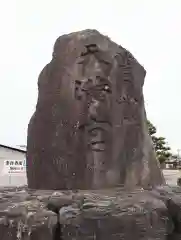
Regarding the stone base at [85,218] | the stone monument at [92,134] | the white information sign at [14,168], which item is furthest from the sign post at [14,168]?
the stone base at [85,218]

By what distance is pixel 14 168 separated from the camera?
934 inches

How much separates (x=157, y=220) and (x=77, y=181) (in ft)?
4.62

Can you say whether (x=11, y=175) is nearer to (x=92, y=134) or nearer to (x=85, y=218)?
(x=92, y=134)

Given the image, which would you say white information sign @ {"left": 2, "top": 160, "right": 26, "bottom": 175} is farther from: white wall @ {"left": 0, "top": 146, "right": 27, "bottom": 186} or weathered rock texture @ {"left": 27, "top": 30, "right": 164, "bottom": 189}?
weathered rock texture @ {"left": 27, "top": 30, "right": 164, "bottom": 189}

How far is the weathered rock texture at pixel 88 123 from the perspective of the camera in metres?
5.98

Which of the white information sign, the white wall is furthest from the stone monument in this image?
the white information sign

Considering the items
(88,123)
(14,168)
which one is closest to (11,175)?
(14,168)

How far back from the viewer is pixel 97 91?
6090 millimetres

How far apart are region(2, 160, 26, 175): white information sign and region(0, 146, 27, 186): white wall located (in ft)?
0.99

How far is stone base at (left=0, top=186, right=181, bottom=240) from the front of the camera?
179 inches

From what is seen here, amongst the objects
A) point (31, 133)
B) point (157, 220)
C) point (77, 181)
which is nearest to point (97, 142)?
point (77, 181)

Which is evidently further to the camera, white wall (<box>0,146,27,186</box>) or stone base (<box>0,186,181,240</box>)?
white wall (<box>0,146,27,186</box>)

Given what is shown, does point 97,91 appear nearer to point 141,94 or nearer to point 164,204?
point 141,94

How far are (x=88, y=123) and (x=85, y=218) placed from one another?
1.72 m
